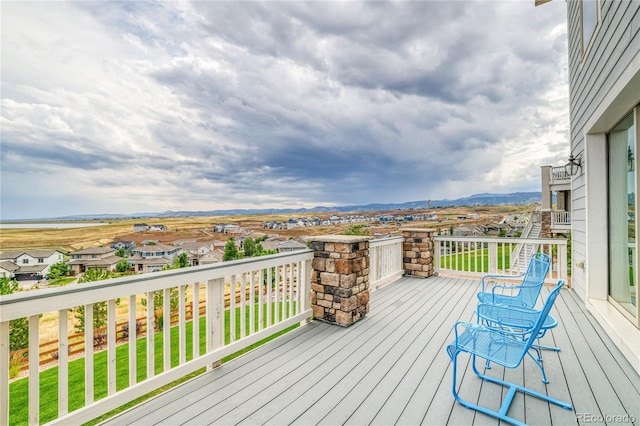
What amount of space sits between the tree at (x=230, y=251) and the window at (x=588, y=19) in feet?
16.8

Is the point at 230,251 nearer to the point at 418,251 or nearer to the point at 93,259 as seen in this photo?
the point at 93,259

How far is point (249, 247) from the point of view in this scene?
341 cm

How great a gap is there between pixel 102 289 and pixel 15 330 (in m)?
0.70

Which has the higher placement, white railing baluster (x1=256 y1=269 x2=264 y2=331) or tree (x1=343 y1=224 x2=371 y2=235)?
tree (x1=343 y1=224 x2=371 y2=235)

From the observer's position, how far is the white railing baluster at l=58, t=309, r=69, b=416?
5.07ft

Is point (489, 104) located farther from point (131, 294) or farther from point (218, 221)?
point (131, 294)

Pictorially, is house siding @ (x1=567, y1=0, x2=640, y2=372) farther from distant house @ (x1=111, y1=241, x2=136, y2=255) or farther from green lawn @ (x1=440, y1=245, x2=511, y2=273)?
distant house @ (x1=111, y1=241, x2=136, y2=255)

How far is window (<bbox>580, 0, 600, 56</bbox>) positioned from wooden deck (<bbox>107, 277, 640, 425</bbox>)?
12.5 feet

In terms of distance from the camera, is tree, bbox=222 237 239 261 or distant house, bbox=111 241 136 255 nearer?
distant house, bbox=111 241 136 255

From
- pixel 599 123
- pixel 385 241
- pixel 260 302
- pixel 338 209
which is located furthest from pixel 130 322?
pixel 338 209

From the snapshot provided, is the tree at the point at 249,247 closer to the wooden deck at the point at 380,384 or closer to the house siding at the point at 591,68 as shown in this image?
the wooden deck at the point at 380,384

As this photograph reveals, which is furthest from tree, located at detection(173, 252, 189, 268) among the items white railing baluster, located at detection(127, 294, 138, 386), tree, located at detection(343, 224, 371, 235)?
tree, located at detection(343, 224, 371, 235)

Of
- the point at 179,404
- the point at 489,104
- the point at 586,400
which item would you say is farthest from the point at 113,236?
the point at 489,104

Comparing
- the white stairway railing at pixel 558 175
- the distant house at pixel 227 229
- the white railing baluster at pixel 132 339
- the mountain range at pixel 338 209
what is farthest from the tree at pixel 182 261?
the white stairway railing at pixel 558 175
